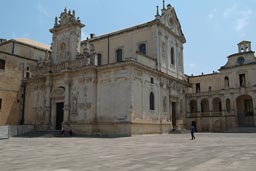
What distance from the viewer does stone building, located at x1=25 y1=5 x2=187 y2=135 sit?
27.5 meters

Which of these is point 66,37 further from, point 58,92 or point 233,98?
point 233,98

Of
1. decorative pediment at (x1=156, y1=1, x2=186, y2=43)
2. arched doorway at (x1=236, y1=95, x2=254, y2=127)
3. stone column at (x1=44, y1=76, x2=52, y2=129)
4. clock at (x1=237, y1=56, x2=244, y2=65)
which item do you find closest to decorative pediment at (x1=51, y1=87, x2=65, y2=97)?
stone column at (x1=44, y1=76, x2=52, y2=129)

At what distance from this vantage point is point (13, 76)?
35562 mm

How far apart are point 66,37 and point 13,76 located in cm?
926

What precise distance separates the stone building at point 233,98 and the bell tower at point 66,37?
23.7 m

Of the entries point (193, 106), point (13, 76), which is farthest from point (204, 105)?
point (13, 76)

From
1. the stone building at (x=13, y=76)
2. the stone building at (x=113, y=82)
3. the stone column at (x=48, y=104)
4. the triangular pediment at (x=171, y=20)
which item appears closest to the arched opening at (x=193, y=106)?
the stone building at (x=113, y=82)

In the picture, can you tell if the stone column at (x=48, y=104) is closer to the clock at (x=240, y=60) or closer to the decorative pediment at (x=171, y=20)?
the decorative pediment at (x=171, y=20)

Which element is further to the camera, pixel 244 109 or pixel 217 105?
pixel 217 105

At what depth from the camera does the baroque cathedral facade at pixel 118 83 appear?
91.0 ft

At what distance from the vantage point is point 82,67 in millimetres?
29562

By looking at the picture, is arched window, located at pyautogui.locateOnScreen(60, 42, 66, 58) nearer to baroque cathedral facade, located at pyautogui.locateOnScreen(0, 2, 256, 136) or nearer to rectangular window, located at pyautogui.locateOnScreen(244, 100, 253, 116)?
baroque cathedral facade, located at pyautogui.locateOnScreen(0, 2, 256, 136)

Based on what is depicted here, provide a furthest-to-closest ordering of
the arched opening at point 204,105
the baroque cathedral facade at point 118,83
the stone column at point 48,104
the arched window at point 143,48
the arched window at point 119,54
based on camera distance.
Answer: the arched opening at point 204,105
the arched window at point 119,54
the arched window at point 143,48
the stone column at point 48,104
the baroque cathedral facade at point 118,83

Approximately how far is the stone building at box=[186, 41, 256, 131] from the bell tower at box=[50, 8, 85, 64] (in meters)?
23.7
